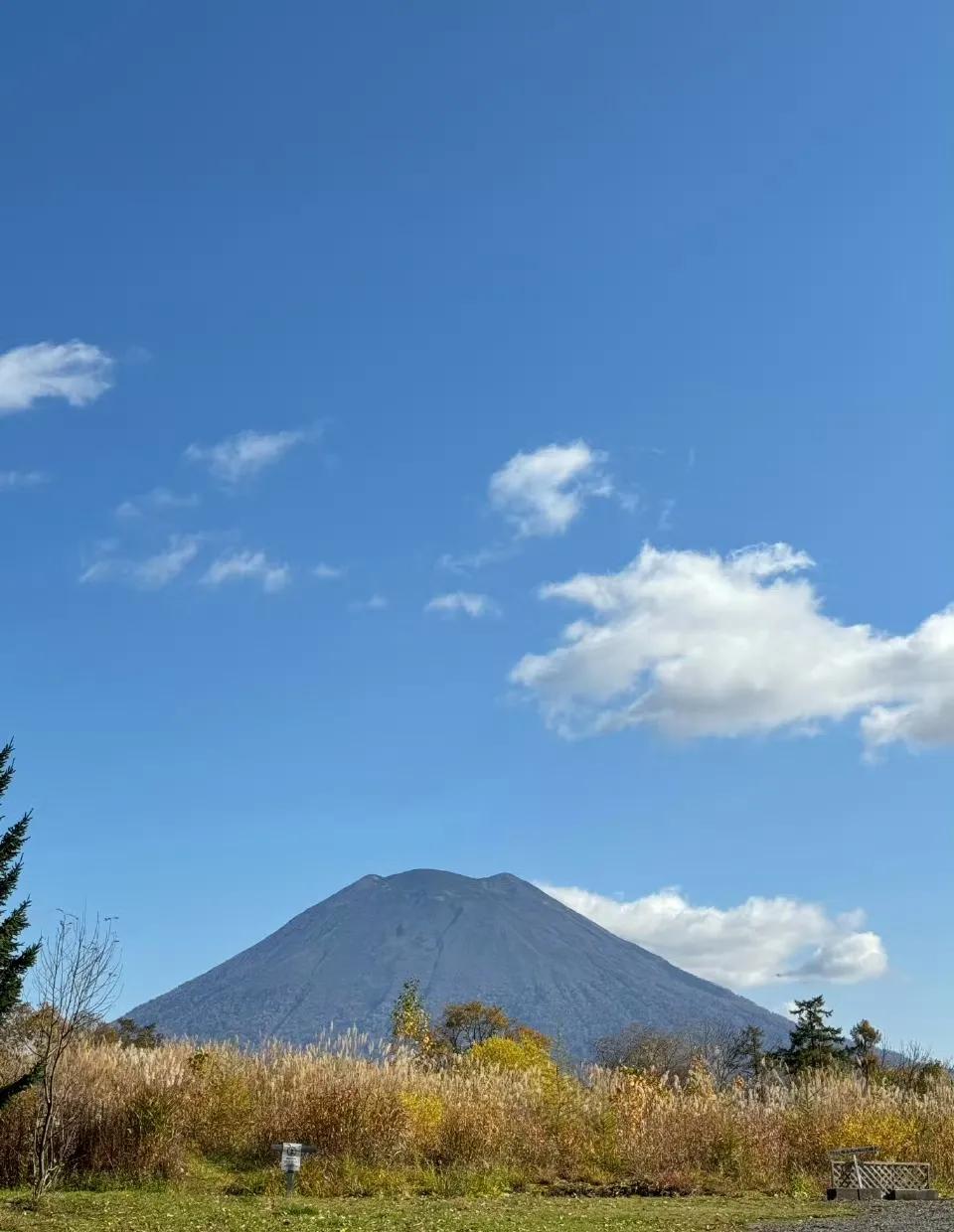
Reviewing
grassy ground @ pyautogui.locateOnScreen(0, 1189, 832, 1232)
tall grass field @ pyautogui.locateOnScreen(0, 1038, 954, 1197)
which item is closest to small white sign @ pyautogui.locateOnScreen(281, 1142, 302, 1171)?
tall grass field @ pyautogui.locateOnScreen(0, 1038, 954, 1197)

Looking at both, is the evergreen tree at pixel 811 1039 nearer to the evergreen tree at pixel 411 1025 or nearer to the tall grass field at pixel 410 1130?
the evergreen tree at pixel 411 1025

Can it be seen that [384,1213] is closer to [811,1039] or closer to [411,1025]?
[411,1025]

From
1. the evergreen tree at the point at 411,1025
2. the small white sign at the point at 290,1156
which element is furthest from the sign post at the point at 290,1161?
the evergreen tree at the point at 411,1025

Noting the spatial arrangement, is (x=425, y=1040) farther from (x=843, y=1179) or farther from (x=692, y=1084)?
(x=843, y=1179)

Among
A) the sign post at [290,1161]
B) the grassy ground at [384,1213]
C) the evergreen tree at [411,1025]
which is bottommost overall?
the grassy ground at [384,1213]

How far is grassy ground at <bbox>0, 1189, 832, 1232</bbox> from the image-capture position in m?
13.7

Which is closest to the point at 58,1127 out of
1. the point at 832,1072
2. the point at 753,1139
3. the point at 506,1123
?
the point at 506,1123

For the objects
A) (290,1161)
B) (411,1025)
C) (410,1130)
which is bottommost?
(290,1161)

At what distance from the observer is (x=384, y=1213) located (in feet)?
50.0

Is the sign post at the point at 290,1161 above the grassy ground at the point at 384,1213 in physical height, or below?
above

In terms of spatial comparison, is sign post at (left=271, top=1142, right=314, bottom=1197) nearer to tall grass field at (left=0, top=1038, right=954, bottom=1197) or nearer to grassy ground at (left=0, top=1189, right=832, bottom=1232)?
tall grass field at (left=0, top=1038, right=954, bottom=1197)

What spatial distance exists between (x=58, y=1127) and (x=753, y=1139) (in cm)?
1221

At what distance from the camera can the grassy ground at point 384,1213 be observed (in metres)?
13.7

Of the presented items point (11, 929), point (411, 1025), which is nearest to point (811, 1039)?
point (411, 1025)
